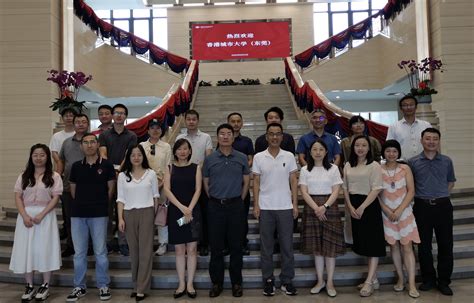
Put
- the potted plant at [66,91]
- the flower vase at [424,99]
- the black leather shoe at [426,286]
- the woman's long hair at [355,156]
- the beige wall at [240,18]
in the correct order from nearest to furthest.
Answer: the woman's long hair at [355,156]
the black leather shoe at [426,286]
the potted plant at [66,91]
the flower vase at [424,99]
the beige wall at [240,18]

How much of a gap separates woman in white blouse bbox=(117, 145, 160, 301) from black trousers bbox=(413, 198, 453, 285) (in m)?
2.63

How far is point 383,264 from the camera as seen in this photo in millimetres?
4750

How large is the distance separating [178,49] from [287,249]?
50.7 ft

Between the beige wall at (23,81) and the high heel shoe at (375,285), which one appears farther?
the beige wall at (23,81)

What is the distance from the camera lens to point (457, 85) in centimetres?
850

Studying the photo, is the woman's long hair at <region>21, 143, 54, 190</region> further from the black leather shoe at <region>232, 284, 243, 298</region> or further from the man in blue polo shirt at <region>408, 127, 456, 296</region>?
the man in blue polo shirt at <region>408, 127, 456, 296</region>

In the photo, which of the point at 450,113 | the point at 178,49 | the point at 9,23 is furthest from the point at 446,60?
the point at 178,49

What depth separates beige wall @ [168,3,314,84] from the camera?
59.4ft

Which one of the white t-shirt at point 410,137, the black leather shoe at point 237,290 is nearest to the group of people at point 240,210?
the black leather shoe at point 237,290

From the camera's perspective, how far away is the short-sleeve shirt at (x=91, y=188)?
13.4 ft

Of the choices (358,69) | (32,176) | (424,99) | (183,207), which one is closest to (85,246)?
(32,176)

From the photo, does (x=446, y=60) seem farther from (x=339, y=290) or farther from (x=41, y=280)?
(x=41, y=280)

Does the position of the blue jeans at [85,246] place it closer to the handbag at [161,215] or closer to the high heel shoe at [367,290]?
the handbag at [161,215]

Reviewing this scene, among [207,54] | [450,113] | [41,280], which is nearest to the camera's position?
[41,280]
